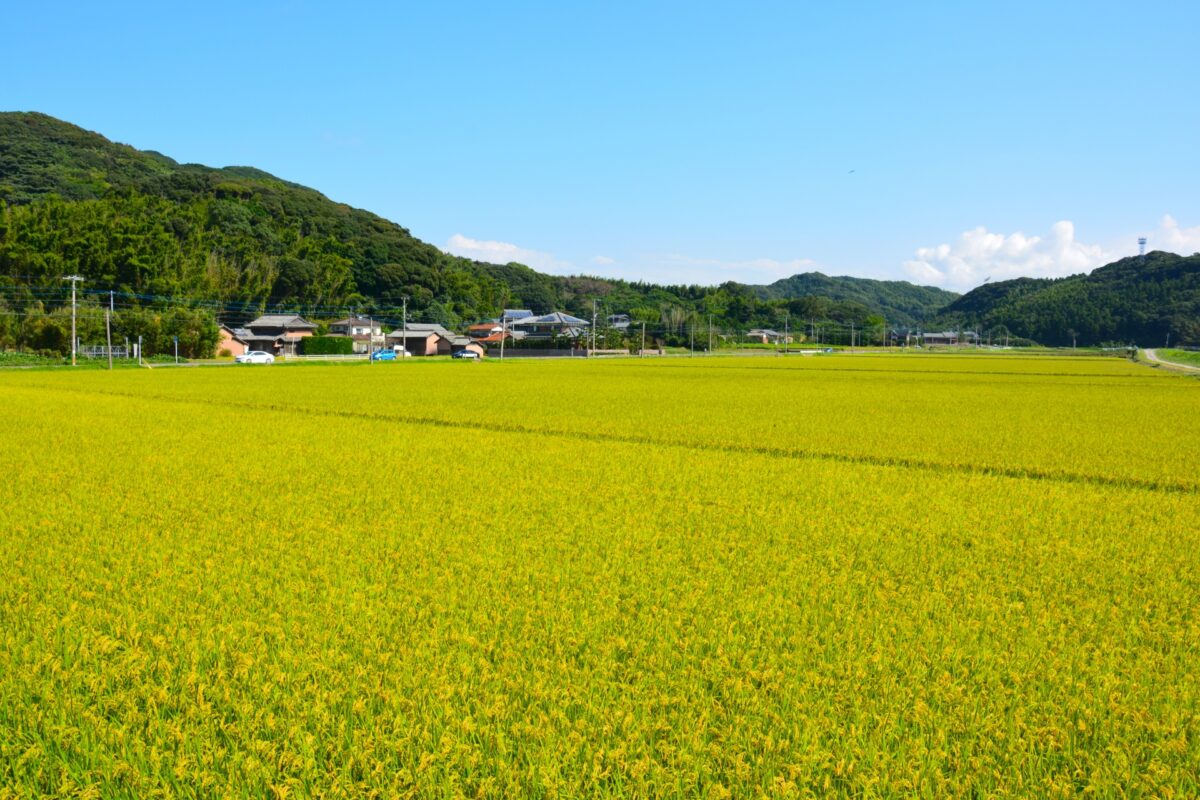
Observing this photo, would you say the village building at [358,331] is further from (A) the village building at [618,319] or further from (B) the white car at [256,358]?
(A) the village building at [618,319]

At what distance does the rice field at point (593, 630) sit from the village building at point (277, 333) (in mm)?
73931

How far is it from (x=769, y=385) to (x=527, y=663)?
1086 inches

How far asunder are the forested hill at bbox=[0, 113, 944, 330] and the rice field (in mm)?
64390

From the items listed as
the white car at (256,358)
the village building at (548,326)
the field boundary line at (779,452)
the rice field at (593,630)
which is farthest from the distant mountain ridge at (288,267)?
the rice field at (593,630)

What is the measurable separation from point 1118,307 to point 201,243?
137 meters

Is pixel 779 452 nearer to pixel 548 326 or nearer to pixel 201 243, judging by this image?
pixel 201 243

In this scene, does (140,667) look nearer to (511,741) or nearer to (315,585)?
(315,585)

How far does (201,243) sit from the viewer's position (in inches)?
3152

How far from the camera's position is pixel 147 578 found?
197 inches

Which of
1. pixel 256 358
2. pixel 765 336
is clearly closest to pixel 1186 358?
pixel 256 358

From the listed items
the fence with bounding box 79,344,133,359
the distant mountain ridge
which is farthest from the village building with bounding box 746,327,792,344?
the fence with bounding box 79,344,133,359

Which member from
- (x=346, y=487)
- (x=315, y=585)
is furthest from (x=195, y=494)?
(x=315, y=585)

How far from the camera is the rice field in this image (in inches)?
112

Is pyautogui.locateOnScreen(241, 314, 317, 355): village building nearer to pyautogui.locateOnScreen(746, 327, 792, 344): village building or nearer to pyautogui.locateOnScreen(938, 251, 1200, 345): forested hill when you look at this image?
pyautogui.locateOnScreen(746, 327, 792, 344): village building
